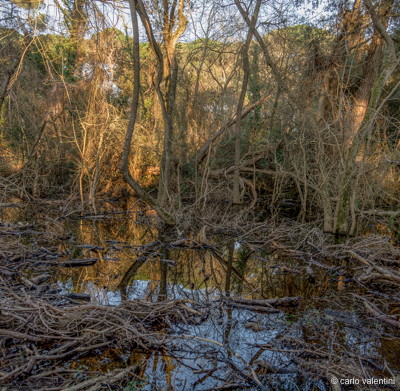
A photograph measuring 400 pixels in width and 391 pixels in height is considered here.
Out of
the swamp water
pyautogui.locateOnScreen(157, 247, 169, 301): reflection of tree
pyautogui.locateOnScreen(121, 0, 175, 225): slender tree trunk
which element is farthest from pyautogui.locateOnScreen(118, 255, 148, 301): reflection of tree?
pyautogui.locateOnScreen(121, 0, 175, 225): slender tree trunk

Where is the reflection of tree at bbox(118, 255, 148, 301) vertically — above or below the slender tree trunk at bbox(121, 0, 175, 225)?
below

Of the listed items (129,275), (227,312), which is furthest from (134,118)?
(227,312)

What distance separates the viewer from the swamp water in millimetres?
3322

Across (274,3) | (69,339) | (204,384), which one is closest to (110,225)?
(69,339)

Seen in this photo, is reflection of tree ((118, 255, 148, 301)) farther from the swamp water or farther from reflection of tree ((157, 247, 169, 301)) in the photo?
reflection of tree ((157, 247, 169, 301))

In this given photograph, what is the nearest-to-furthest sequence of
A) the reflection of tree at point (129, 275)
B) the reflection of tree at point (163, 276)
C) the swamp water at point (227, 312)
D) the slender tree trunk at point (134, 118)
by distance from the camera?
the swamp water at point (227, 312) → the reflection of tree at point (163, 276) → the reflection of tree at point (129, 275) → the slender tree trunk at point (134, 118)

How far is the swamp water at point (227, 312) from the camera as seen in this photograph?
3.32 metres

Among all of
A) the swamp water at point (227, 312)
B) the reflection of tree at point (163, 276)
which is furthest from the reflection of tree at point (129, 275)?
the reflection of tree at point (163, 276)

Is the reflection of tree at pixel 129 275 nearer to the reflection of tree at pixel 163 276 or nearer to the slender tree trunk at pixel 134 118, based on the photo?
the reflection of tree at pixel 163 276

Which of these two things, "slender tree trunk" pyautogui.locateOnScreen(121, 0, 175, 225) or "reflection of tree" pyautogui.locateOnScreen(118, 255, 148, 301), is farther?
"slender tree trunk" pyautogui.locateOnScreen(121, 0, 175, 225)

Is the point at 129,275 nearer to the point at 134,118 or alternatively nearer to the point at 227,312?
the point at 227,312

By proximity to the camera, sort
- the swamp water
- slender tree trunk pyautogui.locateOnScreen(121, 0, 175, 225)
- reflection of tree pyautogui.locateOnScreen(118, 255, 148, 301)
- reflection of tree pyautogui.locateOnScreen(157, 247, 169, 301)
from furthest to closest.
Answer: slender tree trunk pyautogui.locateOnScreen(121, 0, 175, 225) < reflection of tree pyautogui.locateOnScreen(118, 255, 148, 301) < reflection of tree pyautogui.locateOnScreen(157, 247, 169, 301) < the swamp water

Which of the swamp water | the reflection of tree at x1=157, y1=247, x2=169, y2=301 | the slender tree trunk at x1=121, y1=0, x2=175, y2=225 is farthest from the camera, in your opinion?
the slender tree trunk at x1=121, y1=0, x2=175, y2=225

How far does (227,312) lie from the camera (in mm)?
4711
